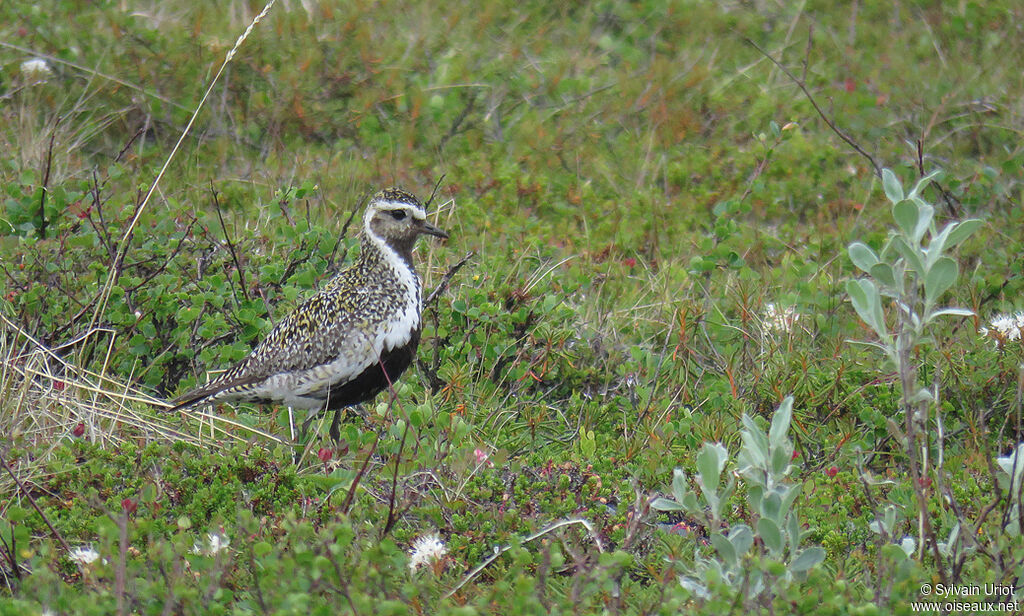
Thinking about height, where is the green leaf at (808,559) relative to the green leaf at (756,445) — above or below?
below

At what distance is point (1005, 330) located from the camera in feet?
19.6

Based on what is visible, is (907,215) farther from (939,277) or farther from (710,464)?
→ (710,464)

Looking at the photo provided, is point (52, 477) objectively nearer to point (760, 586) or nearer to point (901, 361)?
point (760, 586)

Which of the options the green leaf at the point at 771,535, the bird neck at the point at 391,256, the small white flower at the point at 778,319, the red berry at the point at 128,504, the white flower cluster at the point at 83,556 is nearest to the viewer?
the green leaf at the point at 771,535

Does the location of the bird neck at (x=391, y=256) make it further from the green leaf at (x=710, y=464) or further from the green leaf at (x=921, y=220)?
the green leaf at (x=921, y=220)

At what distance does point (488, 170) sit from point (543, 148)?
0.58 metres

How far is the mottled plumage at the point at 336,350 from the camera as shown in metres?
5.39

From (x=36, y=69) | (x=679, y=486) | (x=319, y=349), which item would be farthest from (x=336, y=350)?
(x=36, y=69)

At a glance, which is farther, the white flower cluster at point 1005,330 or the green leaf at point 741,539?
the white flower cluster at point 1005,330

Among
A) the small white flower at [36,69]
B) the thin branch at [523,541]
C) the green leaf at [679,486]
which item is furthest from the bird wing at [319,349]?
the small white flower at [36,69]

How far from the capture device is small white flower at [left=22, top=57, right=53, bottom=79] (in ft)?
26.8

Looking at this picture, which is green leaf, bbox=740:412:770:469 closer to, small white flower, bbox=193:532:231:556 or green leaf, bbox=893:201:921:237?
green leaf, bbox=893:201:921:237

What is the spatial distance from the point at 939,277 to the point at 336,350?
2.69 metres

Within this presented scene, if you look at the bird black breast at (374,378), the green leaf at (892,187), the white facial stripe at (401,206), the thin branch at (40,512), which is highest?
the green leaf at (892,187)
